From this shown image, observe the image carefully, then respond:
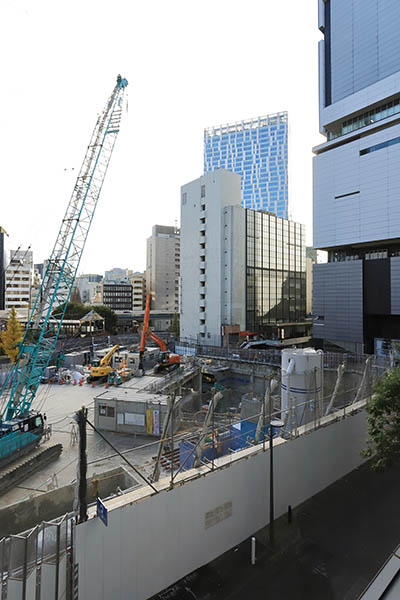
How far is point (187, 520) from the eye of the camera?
7758mm

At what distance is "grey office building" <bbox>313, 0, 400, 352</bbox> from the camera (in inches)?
1425

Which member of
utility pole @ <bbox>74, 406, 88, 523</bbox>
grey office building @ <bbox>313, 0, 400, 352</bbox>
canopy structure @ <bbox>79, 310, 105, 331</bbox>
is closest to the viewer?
utility pole @ <bbox>74, 406, 88, 523</bbox>

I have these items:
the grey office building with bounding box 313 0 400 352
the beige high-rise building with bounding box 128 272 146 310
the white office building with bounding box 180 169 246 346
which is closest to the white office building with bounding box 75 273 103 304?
the beige high-rise building with bounding box 128 272 146 310

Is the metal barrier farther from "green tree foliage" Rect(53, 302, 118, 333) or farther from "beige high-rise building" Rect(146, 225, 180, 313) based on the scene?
"beige high-rise building" Rect(146, 225, 180, 313)

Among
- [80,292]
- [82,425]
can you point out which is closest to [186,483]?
[82,425]

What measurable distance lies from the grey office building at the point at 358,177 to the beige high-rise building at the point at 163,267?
59.6 m

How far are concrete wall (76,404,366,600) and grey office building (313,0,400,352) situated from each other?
3030cm

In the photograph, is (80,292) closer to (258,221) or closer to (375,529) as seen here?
(258,221)

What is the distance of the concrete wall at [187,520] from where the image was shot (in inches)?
254

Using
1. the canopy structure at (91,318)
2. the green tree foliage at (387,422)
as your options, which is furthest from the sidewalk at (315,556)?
the canopy structure at (91,318)

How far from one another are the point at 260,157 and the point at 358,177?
68626 mm

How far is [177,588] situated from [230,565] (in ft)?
4.30

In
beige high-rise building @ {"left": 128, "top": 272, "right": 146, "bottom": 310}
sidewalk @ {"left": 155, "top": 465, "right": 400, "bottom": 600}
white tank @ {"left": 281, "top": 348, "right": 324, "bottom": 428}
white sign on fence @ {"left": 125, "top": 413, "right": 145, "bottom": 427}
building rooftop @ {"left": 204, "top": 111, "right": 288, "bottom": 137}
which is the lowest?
white sign on fence @ {"left": 125, "top": 413, "right": 145, "bottom": 427}

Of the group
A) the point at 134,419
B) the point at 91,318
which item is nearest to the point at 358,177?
the point at 134,419
